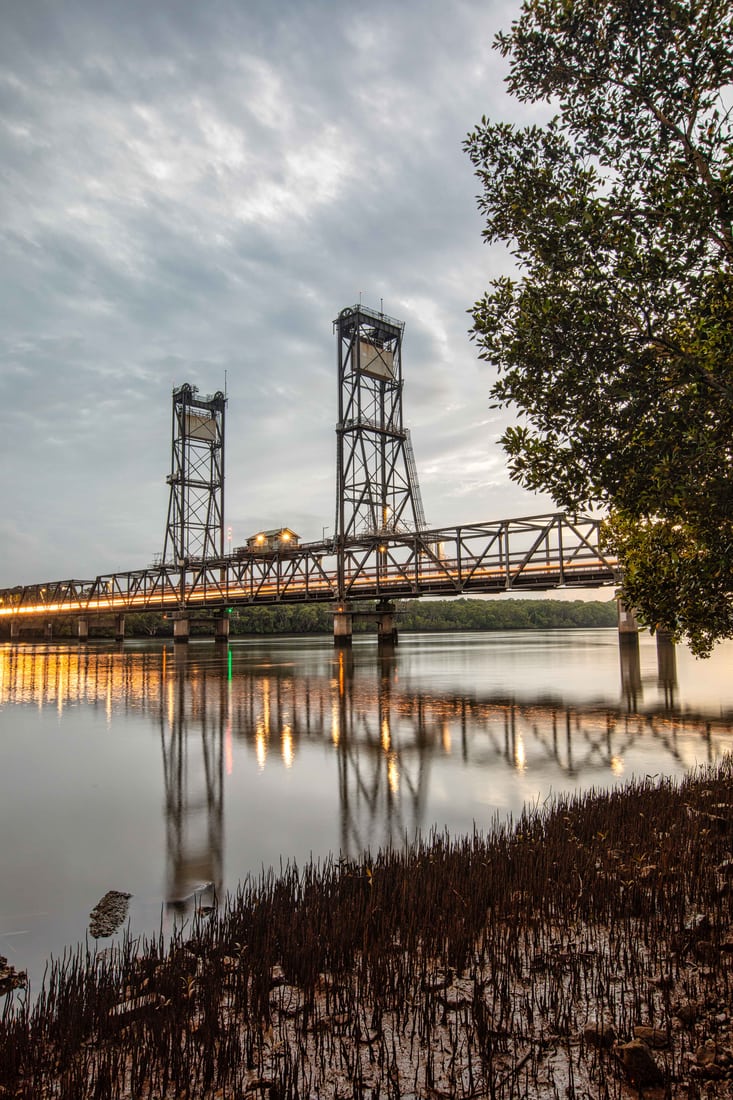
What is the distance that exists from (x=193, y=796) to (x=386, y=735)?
249 inches

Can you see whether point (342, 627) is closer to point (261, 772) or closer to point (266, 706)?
point (266, 706)

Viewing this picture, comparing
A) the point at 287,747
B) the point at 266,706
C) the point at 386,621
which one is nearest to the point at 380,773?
the point at 287,747

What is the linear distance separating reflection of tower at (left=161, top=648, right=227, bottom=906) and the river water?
42 mm

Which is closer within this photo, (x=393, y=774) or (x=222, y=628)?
(x=393, y=774)

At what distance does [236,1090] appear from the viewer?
342 centimetres

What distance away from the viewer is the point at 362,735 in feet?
53.7

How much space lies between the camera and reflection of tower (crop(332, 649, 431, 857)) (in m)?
8.75

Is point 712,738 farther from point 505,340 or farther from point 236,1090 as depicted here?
point 236,1090

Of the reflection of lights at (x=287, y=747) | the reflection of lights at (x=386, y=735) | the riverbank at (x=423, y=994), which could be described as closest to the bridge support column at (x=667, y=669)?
the reflection of lights at (x=386, y=735)

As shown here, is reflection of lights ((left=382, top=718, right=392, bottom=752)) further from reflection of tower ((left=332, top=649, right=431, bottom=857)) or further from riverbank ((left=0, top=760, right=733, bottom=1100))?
riverbank ((left=0, top=760, right=733, bottom=1100))

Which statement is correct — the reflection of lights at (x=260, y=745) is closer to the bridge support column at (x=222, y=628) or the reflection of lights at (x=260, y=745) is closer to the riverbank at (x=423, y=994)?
the riverbank at (x=423, y=994)

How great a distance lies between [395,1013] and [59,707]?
22.9 meters

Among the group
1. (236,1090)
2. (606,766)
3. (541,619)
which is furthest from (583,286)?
(541,619)

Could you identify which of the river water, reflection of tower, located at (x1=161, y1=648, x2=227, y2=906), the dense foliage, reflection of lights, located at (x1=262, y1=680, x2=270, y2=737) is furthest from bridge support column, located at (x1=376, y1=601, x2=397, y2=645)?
the dense foliage
